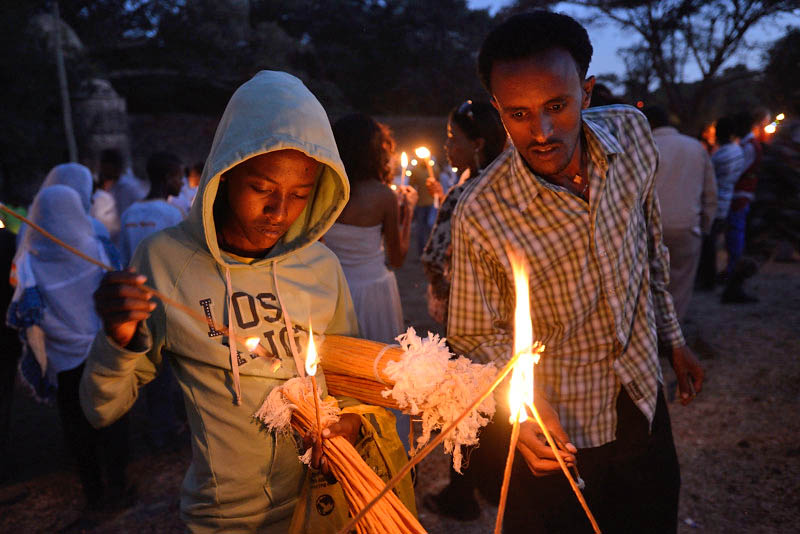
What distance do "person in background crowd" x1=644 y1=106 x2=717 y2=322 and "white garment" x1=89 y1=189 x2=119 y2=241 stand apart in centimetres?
659

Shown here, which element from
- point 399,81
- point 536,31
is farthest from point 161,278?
point 399,81

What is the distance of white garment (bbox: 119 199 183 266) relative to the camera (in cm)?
519

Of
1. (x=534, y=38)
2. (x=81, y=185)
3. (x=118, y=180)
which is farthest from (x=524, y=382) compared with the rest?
(x=118, y=180)

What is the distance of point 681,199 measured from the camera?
5.76 m

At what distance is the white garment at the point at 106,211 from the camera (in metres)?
6.75

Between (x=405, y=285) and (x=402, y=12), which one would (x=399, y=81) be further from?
(x=405, y=285)

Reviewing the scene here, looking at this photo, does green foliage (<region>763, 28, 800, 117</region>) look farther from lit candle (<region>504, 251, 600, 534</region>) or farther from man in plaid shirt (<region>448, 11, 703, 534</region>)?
lit candle (<region>504, 251, 600, 534</region>)

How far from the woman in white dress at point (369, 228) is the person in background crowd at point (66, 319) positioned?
6.31 feet

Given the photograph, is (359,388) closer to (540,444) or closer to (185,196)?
(540,444)

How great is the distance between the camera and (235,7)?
25484 mm

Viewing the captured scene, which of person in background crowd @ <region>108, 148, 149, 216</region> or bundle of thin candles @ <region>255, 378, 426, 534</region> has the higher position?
person in background crowd @ <region>108, 148, 149, 216</region>

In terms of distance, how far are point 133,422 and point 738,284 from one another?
28.9ft

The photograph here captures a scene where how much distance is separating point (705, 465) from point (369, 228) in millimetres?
3372

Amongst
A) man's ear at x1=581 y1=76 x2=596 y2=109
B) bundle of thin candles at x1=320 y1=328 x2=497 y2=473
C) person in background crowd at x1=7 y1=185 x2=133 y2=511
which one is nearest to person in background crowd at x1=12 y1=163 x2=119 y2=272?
person in background crowd at x1=7 y1=185 x2=133 y2=511
